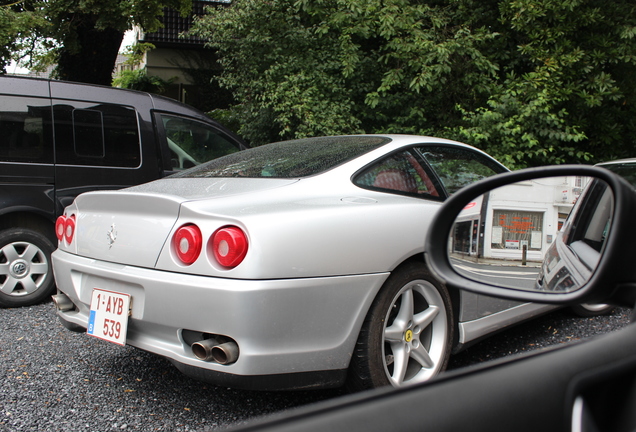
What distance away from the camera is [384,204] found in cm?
251

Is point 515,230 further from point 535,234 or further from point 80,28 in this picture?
point 80,28

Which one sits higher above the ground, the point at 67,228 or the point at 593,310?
the point at 67,228

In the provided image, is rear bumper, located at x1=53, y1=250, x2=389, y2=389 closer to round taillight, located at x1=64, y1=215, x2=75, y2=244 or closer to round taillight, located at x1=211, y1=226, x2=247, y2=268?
round taillight, located at x1=211, y1=226, x2=247, y2=268

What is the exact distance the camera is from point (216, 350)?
6.79 ft

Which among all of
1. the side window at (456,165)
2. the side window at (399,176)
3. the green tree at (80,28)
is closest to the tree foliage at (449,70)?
the green tree at (80,28)

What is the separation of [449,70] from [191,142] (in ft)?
11.9

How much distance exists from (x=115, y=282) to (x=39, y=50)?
385 inches

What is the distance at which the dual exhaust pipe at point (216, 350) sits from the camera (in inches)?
80.6

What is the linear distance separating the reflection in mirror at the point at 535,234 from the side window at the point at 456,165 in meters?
1.72

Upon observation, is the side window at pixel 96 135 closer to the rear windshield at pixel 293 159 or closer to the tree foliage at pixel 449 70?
the rear windshield at pixel 293 159

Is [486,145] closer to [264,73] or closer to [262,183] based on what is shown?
[264,73]

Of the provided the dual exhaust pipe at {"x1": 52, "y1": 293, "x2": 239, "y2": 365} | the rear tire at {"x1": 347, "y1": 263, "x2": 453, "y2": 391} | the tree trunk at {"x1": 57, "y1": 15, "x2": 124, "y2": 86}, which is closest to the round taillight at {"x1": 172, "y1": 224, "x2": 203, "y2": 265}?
the dual exhaust pipe at {"x1": 52, "y1": 293, "x2": 239, "y2": 365}

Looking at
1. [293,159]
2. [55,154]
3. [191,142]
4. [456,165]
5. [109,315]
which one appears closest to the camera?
[109,315]

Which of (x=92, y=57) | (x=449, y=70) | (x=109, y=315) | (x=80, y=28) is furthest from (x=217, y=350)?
(x=92, y=57)
